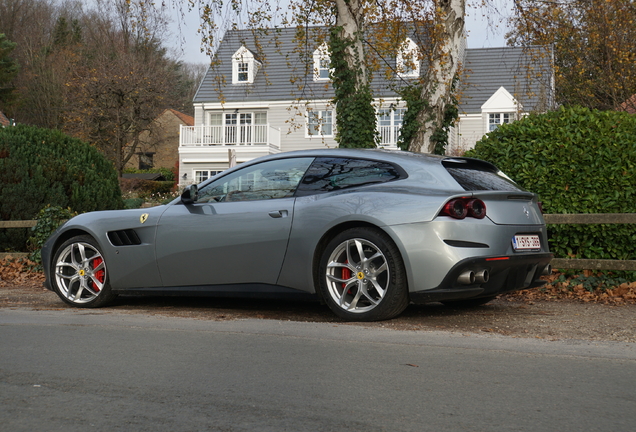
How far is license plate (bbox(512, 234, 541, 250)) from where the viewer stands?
6.25 m

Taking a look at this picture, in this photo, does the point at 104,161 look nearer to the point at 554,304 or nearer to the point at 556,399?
the point at 554,304

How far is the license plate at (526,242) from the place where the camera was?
6.25 meters

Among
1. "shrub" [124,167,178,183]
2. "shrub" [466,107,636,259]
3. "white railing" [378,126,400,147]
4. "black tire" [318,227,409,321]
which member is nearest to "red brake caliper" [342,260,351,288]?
"black tire" [318,227,409,321]

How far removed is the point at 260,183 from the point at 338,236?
110 centimetres

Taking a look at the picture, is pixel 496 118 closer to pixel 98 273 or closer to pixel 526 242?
pixel 98 273

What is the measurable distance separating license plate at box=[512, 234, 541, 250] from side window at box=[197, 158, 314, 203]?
1943 millimetres

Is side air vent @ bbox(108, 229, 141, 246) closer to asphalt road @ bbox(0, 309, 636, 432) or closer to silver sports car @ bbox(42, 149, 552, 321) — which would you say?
silver sports car @ bbox(42, 149, 552, 321)

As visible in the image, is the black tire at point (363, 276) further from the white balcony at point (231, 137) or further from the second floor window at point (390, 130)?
the white balcony at point (231, 137)

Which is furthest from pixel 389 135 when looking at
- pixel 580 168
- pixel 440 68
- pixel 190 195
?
pixel 190 195

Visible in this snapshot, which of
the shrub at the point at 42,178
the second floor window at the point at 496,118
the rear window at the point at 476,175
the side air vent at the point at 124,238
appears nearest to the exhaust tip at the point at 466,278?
the rear window at the point at 476,175

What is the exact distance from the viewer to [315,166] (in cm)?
684

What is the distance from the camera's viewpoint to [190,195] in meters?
7.24

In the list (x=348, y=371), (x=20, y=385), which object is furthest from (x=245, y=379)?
(x=20, y=385)

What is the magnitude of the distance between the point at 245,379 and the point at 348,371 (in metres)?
0.61
